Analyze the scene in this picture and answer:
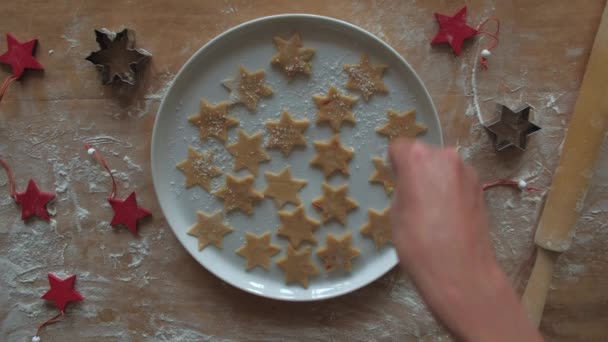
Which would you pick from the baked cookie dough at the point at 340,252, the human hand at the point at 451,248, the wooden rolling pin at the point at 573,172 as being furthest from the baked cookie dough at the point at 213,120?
the wooden rolling pin at the point at 573,172

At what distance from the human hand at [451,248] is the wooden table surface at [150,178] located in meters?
0.53

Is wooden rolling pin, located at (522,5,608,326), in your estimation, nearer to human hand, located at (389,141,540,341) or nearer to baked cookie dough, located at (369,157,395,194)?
baked cookie dough, located at (369,157,395,194)

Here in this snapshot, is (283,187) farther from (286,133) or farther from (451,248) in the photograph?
(451,248)

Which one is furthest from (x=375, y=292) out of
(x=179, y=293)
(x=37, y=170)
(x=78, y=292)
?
(x=37, y=170)

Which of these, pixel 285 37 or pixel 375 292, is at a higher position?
pixel 285 37

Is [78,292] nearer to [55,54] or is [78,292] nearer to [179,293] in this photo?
[179,293]

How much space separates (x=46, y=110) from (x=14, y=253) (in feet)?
1.20

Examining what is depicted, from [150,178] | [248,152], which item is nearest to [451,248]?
[248,152]

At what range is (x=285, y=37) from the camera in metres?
1.13

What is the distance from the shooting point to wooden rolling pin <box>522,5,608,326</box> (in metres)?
1.07

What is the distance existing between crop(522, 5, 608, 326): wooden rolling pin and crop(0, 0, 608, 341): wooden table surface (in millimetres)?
44

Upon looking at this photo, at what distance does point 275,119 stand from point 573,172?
69 cm

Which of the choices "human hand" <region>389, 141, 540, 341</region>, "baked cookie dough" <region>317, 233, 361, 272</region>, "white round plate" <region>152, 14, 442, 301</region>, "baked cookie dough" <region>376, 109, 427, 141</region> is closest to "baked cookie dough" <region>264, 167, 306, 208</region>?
"white round plate" <region>152, 14, 442, 301</region>

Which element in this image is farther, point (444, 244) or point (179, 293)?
point (179, 293)
